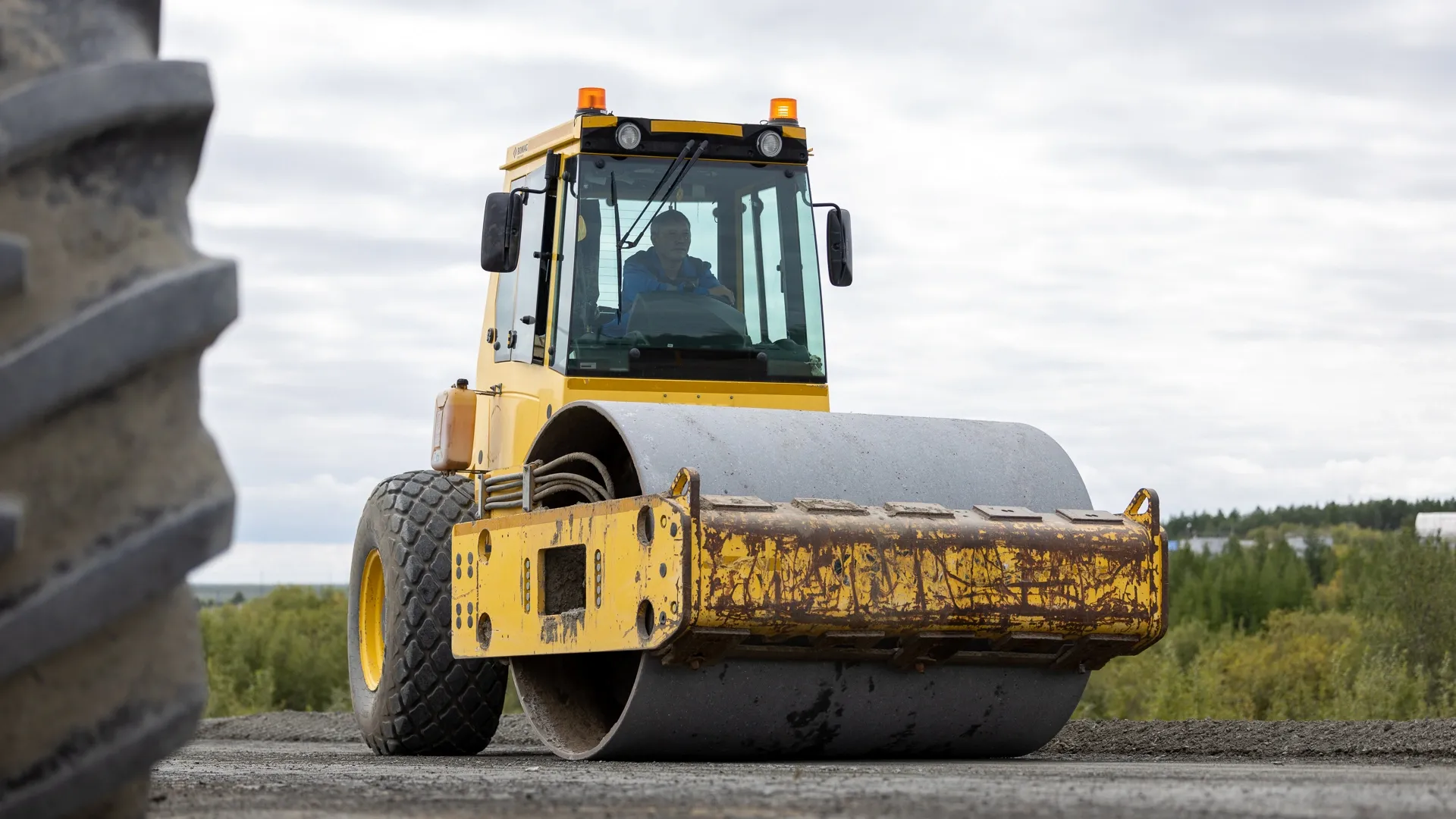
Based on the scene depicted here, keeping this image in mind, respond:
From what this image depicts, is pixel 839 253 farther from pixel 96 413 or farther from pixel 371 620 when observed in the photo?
pixel 96 413

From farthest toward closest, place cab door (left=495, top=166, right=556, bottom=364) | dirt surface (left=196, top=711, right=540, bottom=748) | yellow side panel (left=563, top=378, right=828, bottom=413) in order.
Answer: dirt surface (left=196, top=711, right=540, bottom=748)
cab door (left=495, top=166, right=556, bottom=364)
yellow side panel (left=563, top=378, right=828, bottom=413)

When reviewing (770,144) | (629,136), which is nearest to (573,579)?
(629,136)

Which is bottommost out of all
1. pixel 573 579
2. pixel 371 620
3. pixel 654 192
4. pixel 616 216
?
pixel 371 620

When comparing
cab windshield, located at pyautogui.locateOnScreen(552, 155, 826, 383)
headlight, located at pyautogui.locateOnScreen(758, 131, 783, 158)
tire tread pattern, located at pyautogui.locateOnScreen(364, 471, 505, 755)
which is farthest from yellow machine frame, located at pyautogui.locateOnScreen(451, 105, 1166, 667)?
headlight, located at pyautogui.locateOnScreen(758, 131, 783, 158)

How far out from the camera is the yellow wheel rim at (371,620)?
9.70 meters

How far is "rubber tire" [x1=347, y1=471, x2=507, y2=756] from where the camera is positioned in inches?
342

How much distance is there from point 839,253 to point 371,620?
323 cm

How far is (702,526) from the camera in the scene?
6.51 meters

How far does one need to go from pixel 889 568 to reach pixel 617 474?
1629mm

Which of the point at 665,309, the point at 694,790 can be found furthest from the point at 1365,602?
the point at 694,790

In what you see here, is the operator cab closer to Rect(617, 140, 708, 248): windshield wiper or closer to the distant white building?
Rect(617, 140, 708, 248): windshield wiper

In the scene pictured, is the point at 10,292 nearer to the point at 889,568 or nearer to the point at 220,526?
the point at 220,526

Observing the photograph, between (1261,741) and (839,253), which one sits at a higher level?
(839,253)

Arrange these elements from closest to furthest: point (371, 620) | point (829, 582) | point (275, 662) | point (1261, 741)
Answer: point (829, 582) < point (1261, 741) < point (371, 620) < point (275, 662)
